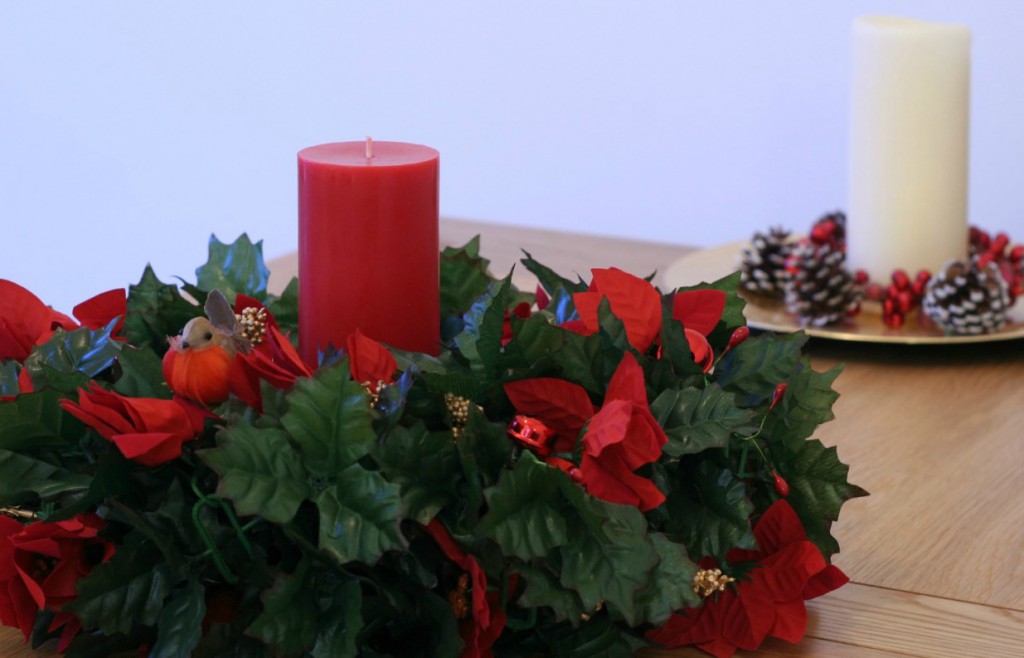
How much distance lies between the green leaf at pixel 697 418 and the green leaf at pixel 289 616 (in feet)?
0.43

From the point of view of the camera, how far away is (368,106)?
2.40 meters

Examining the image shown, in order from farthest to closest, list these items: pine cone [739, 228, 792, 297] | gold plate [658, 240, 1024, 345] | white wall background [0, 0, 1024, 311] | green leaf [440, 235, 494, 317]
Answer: white wall background [0, 0, 1024, 311] < pine cone [739, 228, 792, 297] < gold plate [658, 240, 1024, 345] < green leaf [440, 235, 494, 317]

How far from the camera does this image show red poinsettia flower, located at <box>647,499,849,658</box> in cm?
46

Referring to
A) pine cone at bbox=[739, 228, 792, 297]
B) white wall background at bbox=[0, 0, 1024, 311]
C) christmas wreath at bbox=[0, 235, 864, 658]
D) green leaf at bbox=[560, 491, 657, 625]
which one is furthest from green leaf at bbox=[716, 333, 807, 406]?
white wall background at bbox=[0, 0, 1024, 311]

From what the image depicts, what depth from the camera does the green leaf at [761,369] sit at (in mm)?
496

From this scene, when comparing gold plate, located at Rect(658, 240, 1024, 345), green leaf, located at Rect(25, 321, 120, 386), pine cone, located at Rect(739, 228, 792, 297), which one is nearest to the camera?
green leaf, located at Rect(25, 321, 120, 386)

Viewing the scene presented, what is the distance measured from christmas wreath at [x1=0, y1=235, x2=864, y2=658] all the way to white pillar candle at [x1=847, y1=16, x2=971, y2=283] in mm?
471

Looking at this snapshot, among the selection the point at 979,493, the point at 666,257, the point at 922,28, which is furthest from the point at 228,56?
the point at 979,493

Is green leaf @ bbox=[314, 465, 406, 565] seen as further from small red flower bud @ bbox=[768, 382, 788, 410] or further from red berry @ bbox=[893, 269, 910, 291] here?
red berry @ bbox=[893, 269, 910, 291]

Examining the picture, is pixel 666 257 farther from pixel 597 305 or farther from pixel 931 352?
pixel 597 305

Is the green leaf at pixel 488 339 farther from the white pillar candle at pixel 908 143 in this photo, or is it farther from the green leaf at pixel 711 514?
the white pillar candle at pixel 908 143

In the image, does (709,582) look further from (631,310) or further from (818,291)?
(818,291)

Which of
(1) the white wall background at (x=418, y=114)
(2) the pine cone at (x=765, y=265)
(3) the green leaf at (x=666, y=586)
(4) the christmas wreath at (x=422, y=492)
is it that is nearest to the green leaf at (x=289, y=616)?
(4) the christmas wreath at (x=422, y=492)

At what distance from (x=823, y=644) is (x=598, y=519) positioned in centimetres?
14
